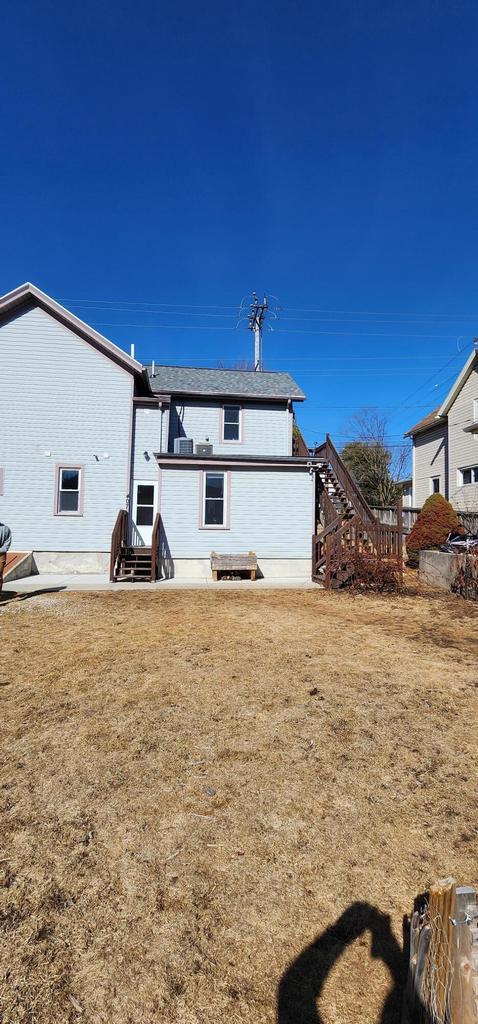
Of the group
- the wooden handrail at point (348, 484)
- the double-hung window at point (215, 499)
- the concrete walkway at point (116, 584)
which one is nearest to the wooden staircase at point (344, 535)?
the wooden handrail at point (348, 484)

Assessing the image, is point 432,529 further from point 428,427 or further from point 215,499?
point 428,427

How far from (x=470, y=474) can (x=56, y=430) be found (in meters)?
16.9

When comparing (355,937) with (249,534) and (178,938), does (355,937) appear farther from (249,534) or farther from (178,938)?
(249,534)

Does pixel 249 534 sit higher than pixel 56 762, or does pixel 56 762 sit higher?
pixel 249 534

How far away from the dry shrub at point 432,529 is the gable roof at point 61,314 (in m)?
11.0

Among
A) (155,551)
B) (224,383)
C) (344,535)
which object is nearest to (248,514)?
(344,535)

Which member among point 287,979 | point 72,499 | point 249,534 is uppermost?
point 72,499

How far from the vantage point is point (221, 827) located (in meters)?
2.51

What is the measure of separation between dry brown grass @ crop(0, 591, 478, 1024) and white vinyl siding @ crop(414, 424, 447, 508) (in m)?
17.8

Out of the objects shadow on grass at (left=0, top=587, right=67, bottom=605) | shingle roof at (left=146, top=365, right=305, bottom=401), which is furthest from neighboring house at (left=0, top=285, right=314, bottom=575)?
shingle roof at (left=146, top=365, right=305, bottom=401)

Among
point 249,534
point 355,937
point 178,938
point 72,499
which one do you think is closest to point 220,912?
point 178,938

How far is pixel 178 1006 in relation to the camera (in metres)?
1.59

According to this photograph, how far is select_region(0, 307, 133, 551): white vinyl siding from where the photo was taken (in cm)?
1322

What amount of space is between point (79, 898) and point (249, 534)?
1155cm
